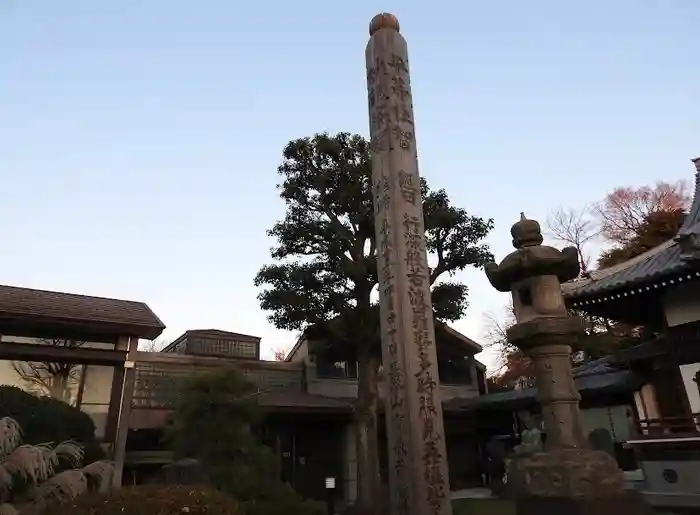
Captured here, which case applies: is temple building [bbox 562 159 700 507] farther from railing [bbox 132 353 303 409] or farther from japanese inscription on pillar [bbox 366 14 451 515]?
railing [bbox 132 353 303 409]

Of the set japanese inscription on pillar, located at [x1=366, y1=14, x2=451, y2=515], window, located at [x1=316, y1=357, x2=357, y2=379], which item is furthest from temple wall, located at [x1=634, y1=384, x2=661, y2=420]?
window, located at [x1=316, y1=357, x2=357, y2=379]

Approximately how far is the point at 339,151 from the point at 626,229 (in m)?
19.3

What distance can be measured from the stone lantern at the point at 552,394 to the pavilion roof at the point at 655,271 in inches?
184

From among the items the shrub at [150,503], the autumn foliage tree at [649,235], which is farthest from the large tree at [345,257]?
the autumn foliage tree at [649,235]

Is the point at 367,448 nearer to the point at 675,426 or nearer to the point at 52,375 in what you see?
the point at 675,426

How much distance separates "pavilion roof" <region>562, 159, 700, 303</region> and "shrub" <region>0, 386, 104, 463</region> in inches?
448

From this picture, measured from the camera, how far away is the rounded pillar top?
9031 mm

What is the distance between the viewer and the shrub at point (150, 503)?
18.8 feet

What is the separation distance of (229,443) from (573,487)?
23.1ft

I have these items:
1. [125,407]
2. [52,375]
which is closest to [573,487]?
[125,407]

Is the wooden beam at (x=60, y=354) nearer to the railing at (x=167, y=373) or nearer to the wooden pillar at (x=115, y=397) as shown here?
the wooden pillar at (x=115, y=397)

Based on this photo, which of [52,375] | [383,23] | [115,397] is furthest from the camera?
[52,375]

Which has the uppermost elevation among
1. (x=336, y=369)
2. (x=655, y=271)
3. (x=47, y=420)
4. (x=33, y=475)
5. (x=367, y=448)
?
(x=655, y=271)

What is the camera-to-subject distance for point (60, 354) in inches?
524
